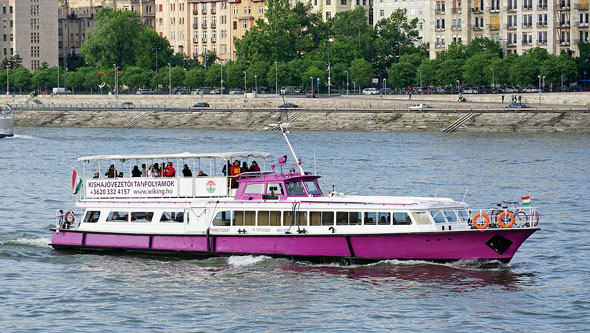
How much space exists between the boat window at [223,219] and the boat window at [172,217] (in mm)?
1622

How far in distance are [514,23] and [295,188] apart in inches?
5605

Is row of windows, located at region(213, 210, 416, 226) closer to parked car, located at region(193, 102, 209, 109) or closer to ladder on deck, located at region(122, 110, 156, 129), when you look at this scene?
ladder on deck, located at region(122, 110, 156, 129)

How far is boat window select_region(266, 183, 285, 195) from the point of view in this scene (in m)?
45.0

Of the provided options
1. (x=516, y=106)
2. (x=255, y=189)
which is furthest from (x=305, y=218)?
(x=516, y=106)

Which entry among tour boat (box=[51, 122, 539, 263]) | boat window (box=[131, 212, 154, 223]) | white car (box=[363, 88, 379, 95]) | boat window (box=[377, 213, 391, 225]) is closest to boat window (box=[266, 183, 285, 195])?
tour boat (box=[51, 122, 539, 263])

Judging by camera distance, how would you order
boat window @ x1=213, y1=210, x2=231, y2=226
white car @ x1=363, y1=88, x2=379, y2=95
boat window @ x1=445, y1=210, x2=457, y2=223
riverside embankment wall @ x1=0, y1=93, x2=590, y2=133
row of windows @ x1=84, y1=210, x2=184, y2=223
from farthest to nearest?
1. white car @ x1=363, y1=88, x2=379, y2=95
2. riverside embankment wall @ x1=0, y1=93, x2=590, y2=133
3. row of windows @ x1=84, y1=210, x2=184, y2=223
4. boat window @ x1=213, y1=210, x2=231, y2=226
5. boat window @ x1=445, y1=210, x2=457, y2=223

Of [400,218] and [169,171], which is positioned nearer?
[400,218]

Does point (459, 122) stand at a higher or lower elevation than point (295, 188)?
higher

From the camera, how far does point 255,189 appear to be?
45469 millimetres

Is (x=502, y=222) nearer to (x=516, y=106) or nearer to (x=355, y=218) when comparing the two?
(x=355, y=218)

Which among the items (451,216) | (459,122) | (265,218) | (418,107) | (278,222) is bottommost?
(278,222)

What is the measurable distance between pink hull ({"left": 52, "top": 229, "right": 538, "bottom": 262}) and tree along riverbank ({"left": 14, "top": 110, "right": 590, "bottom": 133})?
91132mm

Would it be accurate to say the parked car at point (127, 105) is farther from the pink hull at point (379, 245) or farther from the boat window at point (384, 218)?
Answer: the boat window at point (384, 218)

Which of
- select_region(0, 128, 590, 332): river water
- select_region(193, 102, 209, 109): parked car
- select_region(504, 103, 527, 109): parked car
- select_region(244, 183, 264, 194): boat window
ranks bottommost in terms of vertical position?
select_region(0, 128, 590, 332): river water
